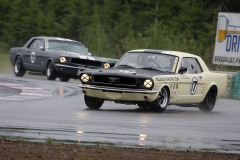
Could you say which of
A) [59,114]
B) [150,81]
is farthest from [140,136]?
[150,81]

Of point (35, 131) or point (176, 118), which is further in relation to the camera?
point (176, 118)

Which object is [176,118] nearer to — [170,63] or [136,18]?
[170,63]

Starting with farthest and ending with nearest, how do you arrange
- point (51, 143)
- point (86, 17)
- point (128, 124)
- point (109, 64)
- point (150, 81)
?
point (86, 17) < point (109, 64) < point (150, 81) < point (128, 124) < point (51, 143)

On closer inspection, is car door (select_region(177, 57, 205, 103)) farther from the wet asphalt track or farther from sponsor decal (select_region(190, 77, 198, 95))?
the wet asphalt track

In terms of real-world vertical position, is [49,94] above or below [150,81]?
below

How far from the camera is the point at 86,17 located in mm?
73000

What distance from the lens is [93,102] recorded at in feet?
45.6

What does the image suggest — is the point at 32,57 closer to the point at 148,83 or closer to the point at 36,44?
the point at 36,44

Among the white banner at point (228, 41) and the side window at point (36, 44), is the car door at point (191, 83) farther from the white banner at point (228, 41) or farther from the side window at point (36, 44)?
the white banner at point (228, 41)

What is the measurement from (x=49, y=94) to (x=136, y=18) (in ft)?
188

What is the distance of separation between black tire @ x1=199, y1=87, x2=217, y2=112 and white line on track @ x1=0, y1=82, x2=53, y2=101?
3895 mm

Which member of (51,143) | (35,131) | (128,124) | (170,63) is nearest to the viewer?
(51,143)

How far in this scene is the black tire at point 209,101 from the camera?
51.0 ft

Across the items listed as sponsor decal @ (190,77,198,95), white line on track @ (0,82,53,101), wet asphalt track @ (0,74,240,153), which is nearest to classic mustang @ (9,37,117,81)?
white line on track @ (0,82,53,101)
